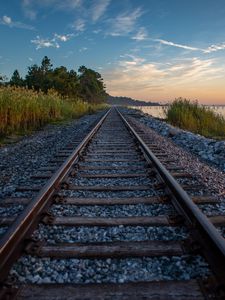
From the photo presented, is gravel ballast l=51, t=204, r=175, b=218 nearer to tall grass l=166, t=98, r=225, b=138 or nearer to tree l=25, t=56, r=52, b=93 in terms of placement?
tall grass l=166, t=98, r=225, b=138

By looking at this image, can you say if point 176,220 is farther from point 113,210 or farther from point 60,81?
point 60,81

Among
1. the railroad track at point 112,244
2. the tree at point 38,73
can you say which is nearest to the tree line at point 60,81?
the tree at point 38,73

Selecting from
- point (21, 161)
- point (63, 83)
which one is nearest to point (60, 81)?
point (63, 83)

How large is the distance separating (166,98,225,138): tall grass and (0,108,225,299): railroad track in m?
11.7

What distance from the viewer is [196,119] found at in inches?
680

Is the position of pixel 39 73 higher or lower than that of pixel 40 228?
higher

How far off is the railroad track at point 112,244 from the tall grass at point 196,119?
38.4 feet

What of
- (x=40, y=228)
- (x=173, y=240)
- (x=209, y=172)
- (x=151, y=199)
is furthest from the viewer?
(x=209, y=172)

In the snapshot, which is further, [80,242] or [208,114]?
[208,114]

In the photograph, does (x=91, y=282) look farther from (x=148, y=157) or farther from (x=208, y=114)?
(x=208, y=114)

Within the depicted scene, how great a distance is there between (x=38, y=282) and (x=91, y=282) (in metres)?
0.36

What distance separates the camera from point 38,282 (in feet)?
8.07

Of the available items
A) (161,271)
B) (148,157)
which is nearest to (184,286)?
(161,271)

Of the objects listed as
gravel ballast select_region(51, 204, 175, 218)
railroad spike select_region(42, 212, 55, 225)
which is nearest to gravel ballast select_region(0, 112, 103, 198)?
gravel ballast select_region(51, 204, 175, 218)
